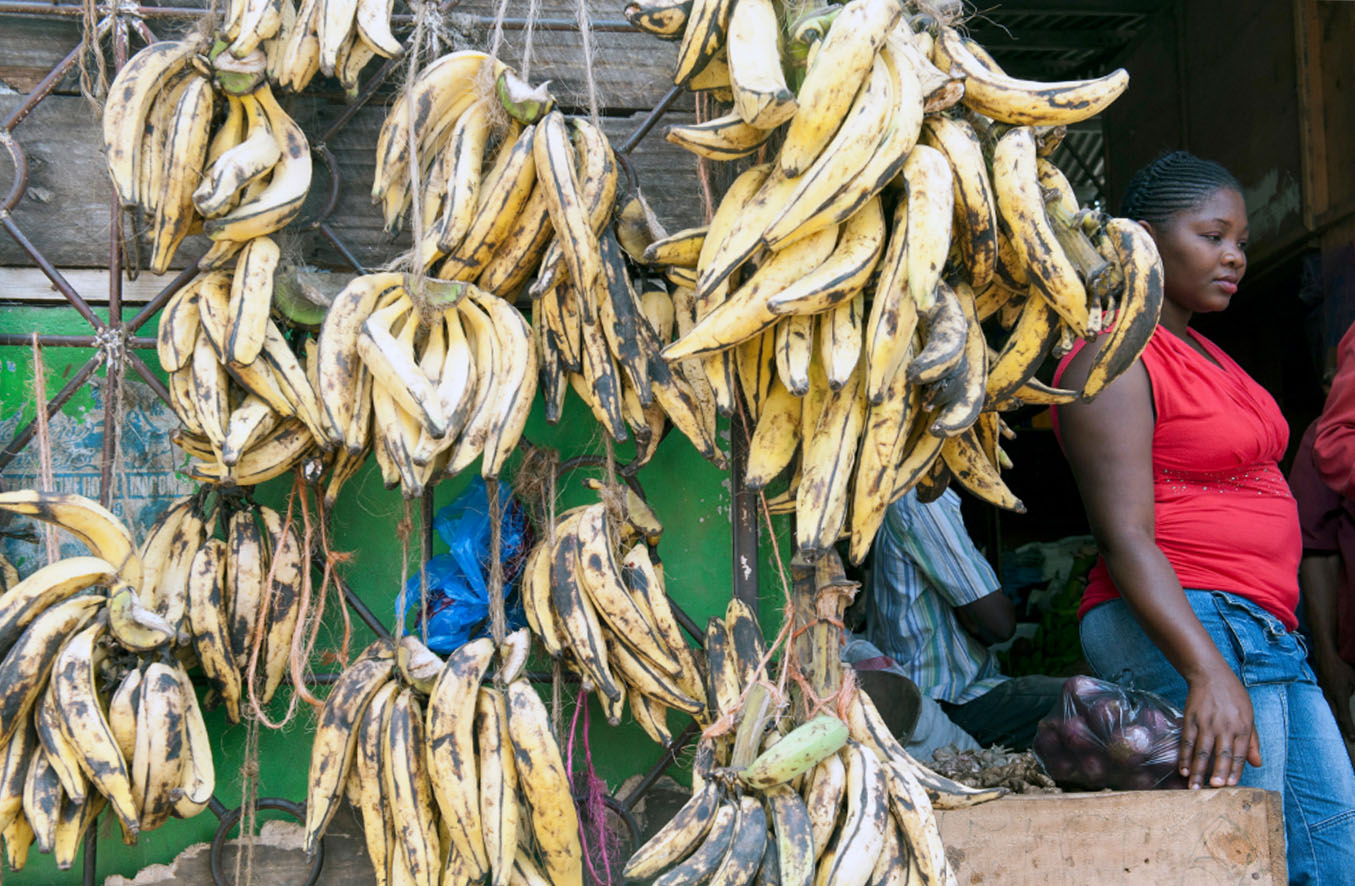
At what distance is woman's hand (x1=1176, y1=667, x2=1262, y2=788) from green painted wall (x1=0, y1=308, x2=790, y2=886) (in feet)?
2.43

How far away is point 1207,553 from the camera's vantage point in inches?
83.4

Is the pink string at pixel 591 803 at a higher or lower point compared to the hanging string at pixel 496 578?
lower

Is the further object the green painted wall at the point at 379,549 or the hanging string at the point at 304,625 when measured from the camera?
the green painted wall at the point at 379,549

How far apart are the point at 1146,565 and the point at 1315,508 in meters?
1.18

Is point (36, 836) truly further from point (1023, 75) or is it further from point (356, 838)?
point (1023, 75)

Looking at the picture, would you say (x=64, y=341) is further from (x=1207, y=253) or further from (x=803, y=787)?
(x=1207, y=253)

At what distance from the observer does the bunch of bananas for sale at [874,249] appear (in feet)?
5.11

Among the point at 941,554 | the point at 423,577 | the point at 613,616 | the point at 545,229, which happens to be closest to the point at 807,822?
the point at 613,616

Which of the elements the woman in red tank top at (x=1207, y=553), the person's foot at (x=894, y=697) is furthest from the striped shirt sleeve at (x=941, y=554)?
the woman in red tank top at (x=1207, y=553)

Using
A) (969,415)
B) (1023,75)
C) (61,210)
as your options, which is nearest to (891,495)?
(969,415)

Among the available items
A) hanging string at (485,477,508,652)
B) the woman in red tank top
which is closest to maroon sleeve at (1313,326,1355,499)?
the woman in red tank top

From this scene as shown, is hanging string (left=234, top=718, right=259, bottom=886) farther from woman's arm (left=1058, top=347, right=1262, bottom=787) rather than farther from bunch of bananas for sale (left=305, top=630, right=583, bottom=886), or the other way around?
woman's arm (left=1058, top=347, right=1262, bottom=787)

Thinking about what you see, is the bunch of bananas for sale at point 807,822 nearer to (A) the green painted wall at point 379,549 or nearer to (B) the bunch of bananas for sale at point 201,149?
(A) the green painted wall at point 379,549

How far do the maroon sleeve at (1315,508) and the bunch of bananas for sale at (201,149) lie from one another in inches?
98.4
